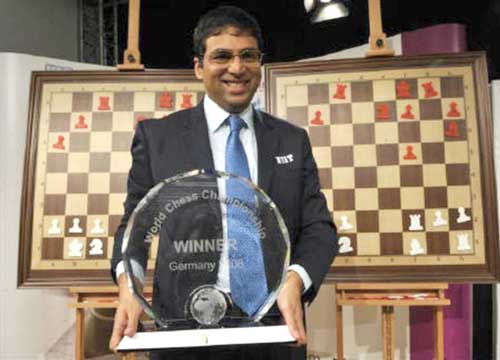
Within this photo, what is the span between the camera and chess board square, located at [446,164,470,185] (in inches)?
85.4

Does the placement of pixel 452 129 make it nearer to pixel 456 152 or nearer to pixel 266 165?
pixel 456 152

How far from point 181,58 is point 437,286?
4.21 metres

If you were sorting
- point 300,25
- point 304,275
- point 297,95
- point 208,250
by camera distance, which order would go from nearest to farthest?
point 208,250 → point 304,275 → point 297,95 → point 300,25

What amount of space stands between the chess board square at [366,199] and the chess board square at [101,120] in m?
1.28

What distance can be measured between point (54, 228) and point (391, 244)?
1.63 meters

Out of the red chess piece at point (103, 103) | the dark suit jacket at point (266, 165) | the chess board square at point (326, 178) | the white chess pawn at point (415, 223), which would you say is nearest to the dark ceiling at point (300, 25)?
the white chess pawn at point (415, 223)

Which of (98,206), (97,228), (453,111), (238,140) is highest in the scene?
(453,111)

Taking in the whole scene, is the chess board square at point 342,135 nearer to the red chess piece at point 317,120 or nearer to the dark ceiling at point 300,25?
the red chess piece at point 317,120

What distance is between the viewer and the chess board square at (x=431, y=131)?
2236mm

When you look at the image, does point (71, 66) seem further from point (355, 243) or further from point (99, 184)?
point (355, 243)

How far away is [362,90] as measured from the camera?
7.54 ft

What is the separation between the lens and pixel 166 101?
2410mm

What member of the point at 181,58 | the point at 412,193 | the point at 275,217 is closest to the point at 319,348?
the point at 412,193

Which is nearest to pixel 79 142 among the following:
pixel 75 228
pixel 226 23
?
pixel 75 228
